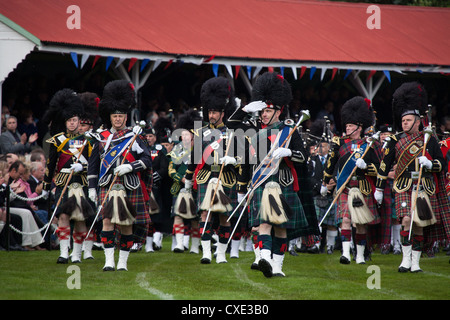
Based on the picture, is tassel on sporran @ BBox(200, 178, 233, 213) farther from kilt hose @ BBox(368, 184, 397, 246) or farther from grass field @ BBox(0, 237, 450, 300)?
kilt hose @ BBox(368, 184, 397, 246)

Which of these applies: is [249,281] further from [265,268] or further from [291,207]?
[291,207]

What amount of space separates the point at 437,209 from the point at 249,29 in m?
11.6

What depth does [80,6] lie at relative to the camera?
1881 cm

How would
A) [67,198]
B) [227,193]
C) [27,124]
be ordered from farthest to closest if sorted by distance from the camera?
1. [27,124]
2. [227,193]
3. [67,198]

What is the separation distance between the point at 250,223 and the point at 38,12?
981 cm

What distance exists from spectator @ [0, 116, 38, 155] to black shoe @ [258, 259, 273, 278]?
725 centimetres

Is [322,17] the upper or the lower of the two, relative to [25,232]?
upper

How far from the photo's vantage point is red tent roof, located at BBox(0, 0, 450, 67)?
57.2 ft

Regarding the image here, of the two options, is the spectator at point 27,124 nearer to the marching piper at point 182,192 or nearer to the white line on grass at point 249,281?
the marching piper at point 182,192

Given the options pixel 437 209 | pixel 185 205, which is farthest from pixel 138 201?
pixel 437 209

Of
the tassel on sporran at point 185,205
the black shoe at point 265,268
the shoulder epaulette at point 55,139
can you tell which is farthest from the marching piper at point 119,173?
the tassel on sporran at point 185,205

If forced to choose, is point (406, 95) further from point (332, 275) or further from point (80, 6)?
point (80, 6)

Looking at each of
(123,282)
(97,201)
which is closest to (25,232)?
(97,201)

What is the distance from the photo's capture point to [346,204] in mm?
11211
